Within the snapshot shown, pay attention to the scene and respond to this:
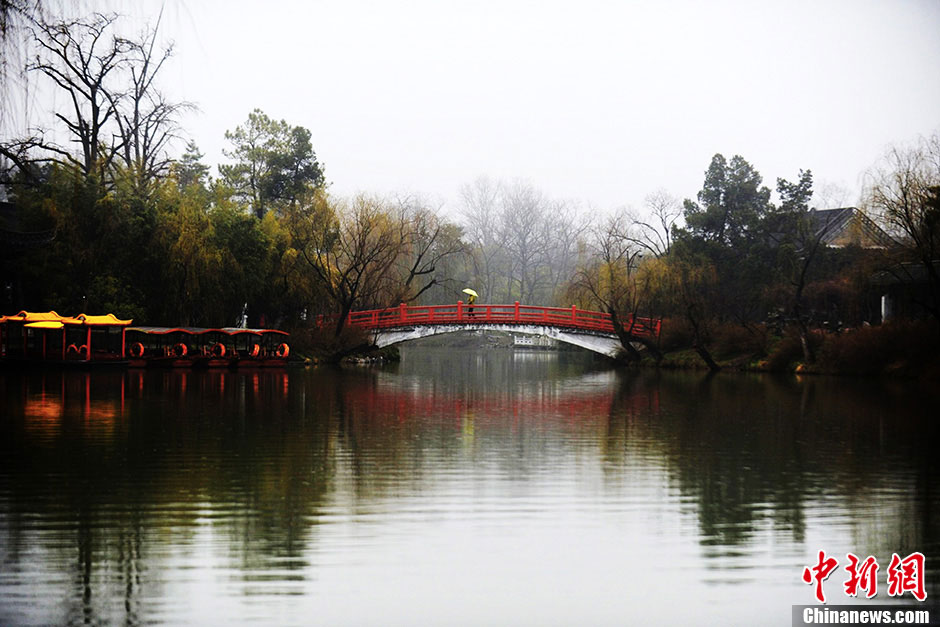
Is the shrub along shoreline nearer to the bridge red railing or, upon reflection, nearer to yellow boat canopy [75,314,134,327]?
the bridge red railing

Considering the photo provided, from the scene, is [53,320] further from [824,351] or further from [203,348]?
A: [824,351]

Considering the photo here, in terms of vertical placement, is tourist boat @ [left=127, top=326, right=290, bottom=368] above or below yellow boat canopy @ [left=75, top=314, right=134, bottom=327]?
below

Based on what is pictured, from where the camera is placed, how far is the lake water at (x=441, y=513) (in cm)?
477

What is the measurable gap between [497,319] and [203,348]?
1206 cm

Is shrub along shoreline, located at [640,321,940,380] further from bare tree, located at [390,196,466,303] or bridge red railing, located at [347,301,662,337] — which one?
bare tree, located at [390,196,466,303]

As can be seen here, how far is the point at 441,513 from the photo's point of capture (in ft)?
22.3

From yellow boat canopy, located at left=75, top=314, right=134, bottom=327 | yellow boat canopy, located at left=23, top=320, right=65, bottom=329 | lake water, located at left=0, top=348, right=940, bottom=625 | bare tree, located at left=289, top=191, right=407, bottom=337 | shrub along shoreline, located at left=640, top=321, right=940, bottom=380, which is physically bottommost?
lake water, located at left=0, top=348, right=940, bottom=625

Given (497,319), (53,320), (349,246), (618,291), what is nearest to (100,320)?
(53,320)

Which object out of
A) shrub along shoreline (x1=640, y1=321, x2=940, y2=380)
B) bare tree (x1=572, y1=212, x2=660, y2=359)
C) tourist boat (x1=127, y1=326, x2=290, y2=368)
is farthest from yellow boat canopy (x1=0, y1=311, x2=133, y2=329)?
shrub along shoreline (x1=640, y1=321, x2=940, y2=380)

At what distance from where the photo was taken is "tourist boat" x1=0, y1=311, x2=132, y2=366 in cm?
2341

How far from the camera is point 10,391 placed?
16562 millimetres

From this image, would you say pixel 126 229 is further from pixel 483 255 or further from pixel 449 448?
pixel 483 255

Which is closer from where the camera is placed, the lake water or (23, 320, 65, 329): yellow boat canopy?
the lake water

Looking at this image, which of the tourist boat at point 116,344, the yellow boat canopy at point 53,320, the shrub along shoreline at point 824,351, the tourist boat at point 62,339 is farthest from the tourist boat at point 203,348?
the shrub along shoreline at point 824,351
